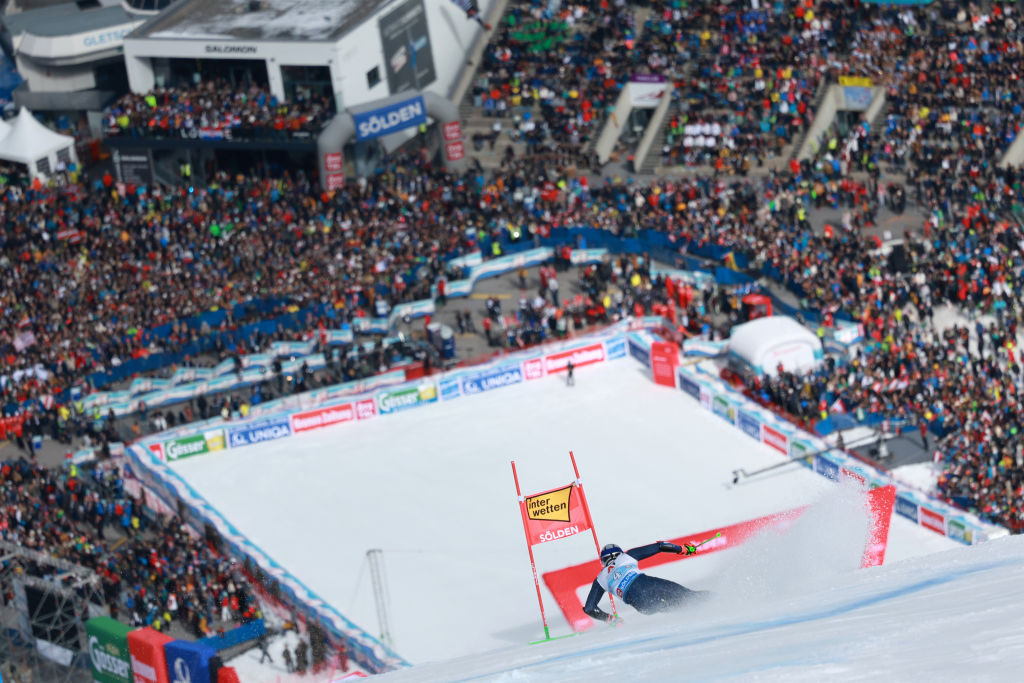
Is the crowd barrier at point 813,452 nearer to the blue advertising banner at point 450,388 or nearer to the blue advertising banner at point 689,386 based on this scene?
the blue advertising banner at point 689,386

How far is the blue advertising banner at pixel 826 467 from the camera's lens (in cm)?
3503

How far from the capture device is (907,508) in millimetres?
33625

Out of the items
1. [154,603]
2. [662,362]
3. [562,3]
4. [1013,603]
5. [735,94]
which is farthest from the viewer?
[562,3]

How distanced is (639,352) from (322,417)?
8433mm

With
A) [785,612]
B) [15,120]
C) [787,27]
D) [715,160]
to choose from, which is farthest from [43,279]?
[785,612]

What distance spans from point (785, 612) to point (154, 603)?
15.6m

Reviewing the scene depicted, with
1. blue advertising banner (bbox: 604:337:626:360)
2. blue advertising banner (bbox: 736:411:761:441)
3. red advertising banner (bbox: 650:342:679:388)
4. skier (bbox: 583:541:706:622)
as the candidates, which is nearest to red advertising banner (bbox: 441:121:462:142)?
blue advertising banner (bbox: 604:337:626:360)

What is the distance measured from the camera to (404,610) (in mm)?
32312

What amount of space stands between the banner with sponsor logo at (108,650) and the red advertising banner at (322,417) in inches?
443

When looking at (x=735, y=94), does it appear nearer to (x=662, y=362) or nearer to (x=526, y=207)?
(x=526, y=207)

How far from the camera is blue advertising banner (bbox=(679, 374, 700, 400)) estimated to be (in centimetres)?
4023

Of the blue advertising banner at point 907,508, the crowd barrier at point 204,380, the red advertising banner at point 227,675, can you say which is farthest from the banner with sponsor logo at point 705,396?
the red advertising banner at point 227,675

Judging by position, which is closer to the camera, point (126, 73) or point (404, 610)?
point (404, 610)

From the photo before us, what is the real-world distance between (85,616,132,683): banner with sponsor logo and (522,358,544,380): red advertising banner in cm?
1530
